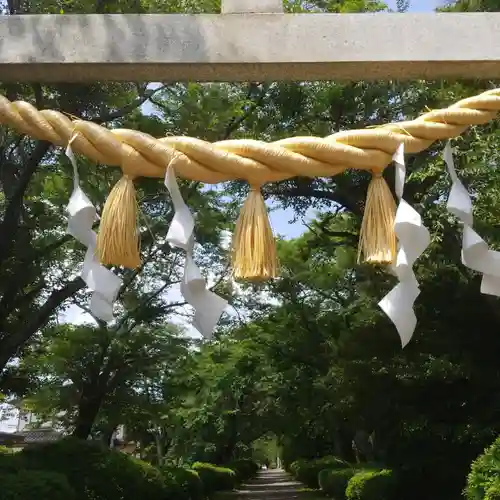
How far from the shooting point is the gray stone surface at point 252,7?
5.44 ft

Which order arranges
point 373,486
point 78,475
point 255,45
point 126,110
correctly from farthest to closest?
point 373,486 → point 78,475 → point 126,110 → point 255,45

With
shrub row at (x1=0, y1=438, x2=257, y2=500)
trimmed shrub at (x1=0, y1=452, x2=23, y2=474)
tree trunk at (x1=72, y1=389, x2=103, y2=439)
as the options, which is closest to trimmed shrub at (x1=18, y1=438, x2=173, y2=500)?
shrub row at (x1=0, y1=438, x2=257, y2=500)

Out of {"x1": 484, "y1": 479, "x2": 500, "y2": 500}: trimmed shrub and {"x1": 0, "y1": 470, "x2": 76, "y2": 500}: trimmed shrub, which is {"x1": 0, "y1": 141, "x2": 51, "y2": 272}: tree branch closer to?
{"x1": 0, "y1": 470, "x2": 76, "y2": 500}: trimmed shrub

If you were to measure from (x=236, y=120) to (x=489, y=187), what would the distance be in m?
4.03

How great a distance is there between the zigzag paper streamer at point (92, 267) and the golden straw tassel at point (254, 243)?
0.89 feet

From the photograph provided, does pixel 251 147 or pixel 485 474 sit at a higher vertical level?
pixel 251 147

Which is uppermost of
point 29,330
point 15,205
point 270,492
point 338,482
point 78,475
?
point 15,205

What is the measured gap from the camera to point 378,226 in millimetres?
1524

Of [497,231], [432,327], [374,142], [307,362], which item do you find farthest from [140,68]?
[307,362]

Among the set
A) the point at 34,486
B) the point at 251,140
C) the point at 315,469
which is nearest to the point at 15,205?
the point at 34,486

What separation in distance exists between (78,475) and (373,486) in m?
6.06

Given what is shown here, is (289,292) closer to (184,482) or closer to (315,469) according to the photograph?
(184,482)

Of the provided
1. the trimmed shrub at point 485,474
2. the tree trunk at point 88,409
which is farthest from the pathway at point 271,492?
the trimmed shrub at point 485,474

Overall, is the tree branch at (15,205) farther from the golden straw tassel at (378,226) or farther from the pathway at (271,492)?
the pathway at (271,492)
